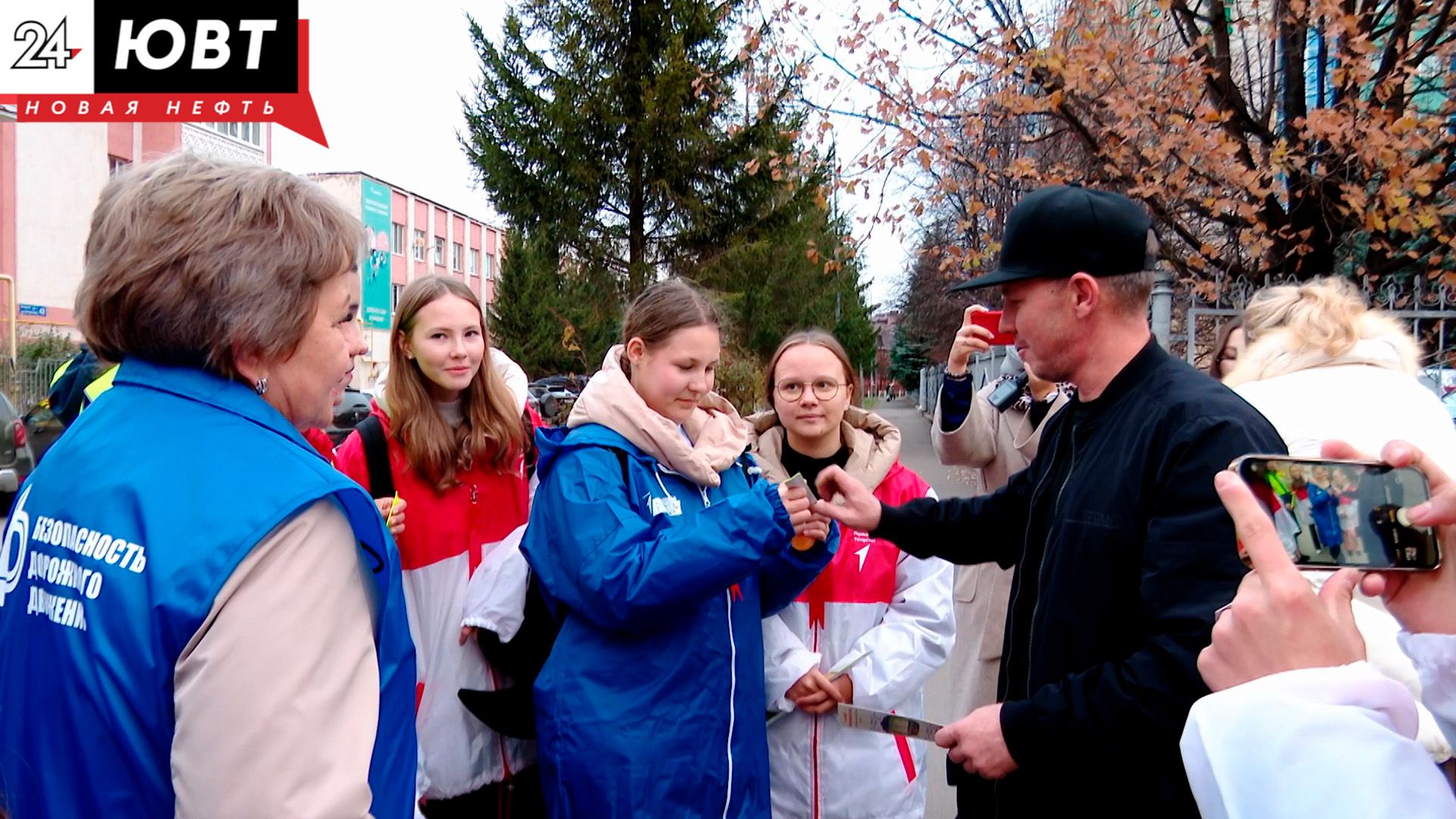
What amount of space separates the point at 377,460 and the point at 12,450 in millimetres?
10231

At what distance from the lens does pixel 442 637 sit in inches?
115

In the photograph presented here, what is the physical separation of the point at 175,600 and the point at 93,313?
50cm

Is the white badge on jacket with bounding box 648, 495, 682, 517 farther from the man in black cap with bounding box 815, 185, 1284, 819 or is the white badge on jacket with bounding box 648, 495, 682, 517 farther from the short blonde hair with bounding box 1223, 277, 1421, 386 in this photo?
the short blonde hair with bounding box 1223, 277, 1421, 386

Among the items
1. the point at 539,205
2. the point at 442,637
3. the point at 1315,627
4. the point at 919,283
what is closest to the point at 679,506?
the point at 442,637

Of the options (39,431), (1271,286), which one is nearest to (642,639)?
(1271,286)

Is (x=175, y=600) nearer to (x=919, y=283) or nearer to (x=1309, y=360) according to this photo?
(x=1309, y=360)

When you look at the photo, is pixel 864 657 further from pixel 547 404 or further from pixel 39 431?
pixel 547 404

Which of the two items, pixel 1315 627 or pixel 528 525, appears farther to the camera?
pixel 528 525

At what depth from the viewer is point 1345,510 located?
121 centimetres

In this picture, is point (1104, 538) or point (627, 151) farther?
point (627, 151)

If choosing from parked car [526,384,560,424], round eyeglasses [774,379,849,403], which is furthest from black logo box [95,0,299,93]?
round eyeglasses [774,379,849,403]

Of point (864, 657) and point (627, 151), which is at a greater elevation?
point (627, 151)

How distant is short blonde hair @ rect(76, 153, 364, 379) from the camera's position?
1.42 meters

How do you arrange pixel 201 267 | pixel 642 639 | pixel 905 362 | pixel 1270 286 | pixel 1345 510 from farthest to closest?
1. pixel 905 362
2. pixel 1270 286
3. pixel 642 639
4. pixel 201 267
5. pixel 1345 510
